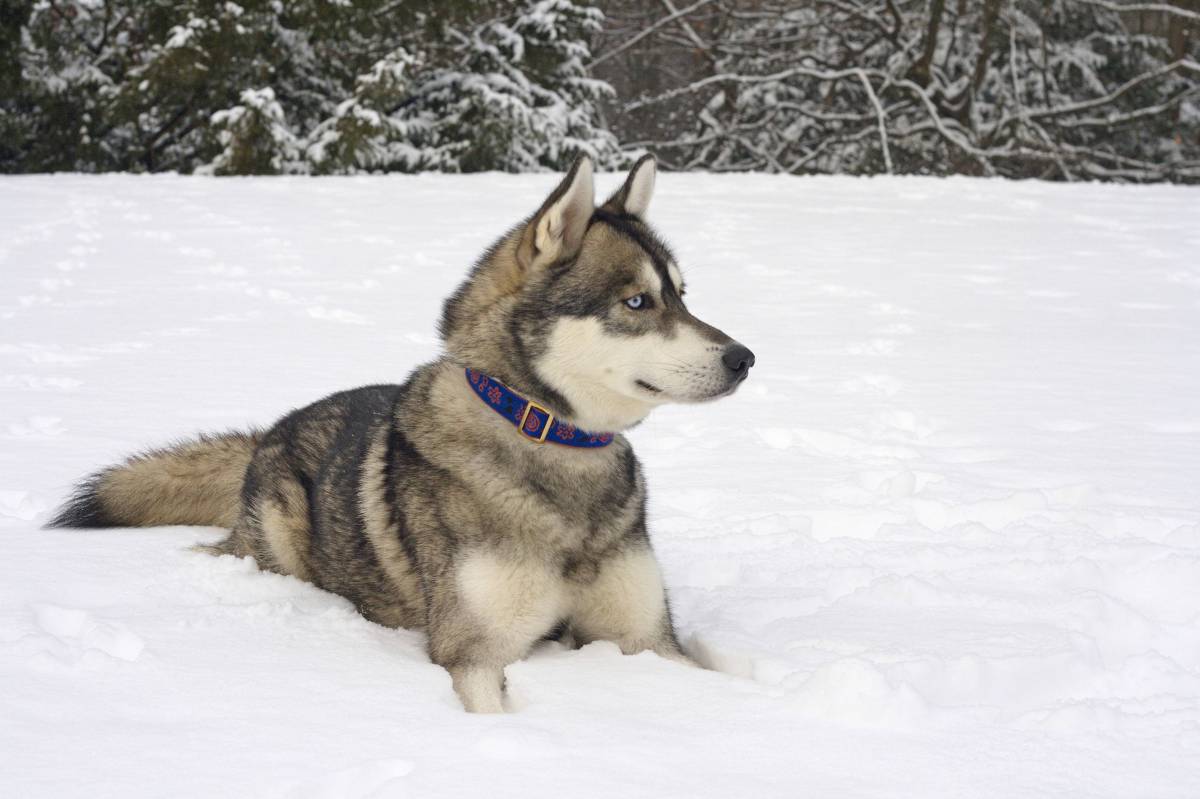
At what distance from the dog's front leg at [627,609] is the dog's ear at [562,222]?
2.80 feet

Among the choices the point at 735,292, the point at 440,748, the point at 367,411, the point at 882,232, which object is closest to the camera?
the point at 440,748

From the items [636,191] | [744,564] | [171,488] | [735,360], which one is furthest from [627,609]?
[171,488]

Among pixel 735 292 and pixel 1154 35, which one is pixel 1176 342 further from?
pixel 1154 35

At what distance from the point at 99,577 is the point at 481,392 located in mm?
1253

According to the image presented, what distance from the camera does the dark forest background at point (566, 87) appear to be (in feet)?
57.4

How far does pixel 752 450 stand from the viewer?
5.50 metres

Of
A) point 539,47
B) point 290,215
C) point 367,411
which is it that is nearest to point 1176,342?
point 367,411

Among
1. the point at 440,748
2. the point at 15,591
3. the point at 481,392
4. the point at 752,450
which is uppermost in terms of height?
the point at 481,392

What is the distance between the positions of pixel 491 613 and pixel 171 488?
183cm

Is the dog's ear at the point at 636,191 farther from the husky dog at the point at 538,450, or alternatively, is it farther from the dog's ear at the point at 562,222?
the dog's ear at the point at 562,222

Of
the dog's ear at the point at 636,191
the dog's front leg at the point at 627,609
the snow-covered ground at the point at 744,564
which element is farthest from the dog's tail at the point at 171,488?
the dog's ear at the point at 636,191

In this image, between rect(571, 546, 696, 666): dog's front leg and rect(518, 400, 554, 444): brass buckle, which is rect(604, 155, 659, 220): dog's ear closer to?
rect(518, 400, 554, 444): brass buckle

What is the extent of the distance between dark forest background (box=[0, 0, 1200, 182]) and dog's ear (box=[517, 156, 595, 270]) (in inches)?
581

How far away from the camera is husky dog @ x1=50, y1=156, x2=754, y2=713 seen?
123 inches
